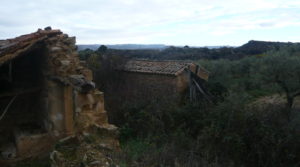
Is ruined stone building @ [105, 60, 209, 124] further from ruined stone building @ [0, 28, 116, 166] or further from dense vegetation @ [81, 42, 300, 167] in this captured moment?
ruined stone building @ [0, 28, 116, 166]

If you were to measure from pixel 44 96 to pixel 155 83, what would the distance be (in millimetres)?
9406

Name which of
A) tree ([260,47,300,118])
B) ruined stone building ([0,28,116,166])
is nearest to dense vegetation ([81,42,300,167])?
ruined stone building ([0,28,116,166])

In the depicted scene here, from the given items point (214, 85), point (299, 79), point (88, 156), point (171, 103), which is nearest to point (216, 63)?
point (214, 85)

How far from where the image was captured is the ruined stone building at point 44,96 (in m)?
6.08

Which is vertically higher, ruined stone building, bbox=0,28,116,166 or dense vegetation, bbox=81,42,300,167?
ruined stone building, bbox=0,28,116,166

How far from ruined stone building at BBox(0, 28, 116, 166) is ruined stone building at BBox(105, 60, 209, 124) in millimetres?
6521

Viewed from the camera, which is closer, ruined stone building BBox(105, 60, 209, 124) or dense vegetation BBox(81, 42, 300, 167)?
dense vegetation BBox(81, 42, 300, 167)

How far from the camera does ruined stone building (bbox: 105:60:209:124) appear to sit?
15161 millimetres

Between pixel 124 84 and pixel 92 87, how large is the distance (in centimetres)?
1153

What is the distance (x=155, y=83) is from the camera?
1620cm

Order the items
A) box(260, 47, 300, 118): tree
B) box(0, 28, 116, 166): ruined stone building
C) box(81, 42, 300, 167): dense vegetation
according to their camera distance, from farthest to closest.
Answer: box(260, 47, 300, 118): tree → box(81, 42, 300, 167): dense vegetation → box(0, 28, 116, 166): ruined stone building

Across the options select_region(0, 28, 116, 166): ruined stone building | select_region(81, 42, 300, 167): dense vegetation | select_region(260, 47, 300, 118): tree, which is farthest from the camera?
select_region(260, 47, 300, 118): tree

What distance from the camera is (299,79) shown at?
15.1 m

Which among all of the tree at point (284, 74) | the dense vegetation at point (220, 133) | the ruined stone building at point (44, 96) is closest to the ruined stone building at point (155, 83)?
the dense vegetation at point (220, 133)
